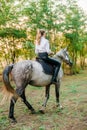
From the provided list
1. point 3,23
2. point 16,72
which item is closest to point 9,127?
point 16,72

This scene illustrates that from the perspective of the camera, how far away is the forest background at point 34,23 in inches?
750

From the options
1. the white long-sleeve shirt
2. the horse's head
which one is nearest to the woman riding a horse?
the white long-sleeve shirt

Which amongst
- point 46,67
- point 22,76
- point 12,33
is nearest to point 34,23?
point 12,33

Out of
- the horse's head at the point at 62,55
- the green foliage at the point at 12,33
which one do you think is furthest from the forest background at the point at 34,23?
the horse's head at the point at 62,55

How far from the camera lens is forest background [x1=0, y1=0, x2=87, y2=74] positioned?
1905 centimetres

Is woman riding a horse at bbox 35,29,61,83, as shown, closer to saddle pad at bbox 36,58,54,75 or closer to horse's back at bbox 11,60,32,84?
saddle pad at bbox 36,58,54,75

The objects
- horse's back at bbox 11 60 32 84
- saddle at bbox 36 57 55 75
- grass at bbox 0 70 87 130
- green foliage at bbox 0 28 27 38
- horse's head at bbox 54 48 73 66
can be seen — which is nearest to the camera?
grass at bbox 0 70 87 130

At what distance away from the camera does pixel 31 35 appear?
22.0m

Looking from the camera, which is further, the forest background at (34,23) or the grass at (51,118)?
the forest background at (34,23)

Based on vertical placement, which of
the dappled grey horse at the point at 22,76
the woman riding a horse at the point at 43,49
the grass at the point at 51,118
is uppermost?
the woman riding a horse at the point at 43,49

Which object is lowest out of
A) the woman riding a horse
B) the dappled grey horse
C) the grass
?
the grass

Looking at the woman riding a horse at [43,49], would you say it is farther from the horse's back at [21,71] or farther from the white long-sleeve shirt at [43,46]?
the horse's back at [21,71]

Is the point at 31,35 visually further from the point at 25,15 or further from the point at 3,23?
the point at 3,23

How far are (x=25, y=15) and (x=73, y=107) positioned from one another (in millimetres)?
13801
